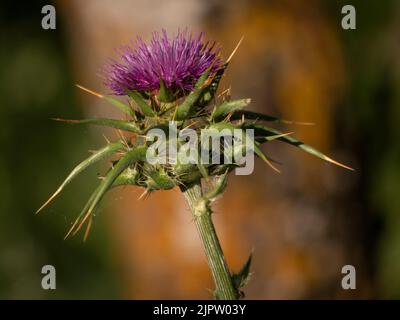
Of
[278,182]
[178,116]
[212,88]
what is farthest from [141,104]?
[278,182]

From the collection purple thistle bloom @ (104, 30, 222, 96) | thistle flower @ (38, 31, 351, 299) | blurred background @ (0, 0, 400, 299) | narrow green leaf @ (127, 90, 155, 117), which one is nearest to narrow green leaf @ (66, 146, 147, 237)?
thistle flower @ (38, 31, 351, 299)

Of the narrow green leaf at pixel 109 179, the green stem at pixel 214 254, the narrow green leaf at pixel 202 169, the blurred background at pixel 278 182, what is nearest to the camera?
the narrow green leaf at pixel 109 179

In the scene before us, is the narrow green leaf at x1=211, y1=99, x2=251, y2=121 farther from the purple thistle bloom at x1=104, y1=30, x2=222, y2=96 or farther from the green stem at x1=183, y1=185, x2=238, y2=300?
the green stem at x1=183, y1=185, x2=238, y2=300

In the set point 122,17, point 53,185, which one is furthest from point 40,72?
point 122,17

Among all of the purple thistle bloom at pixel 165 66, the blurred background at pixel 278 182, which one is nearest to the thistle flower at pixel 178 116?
the purple thistle bloom at pixel 165 66

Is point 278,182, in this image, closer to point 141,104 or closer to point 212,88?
point 212,88

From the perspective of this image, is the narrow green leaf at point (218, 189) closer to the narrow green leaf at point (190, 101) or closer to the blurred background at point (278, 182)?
the narrow green leaf at point (190, 101)

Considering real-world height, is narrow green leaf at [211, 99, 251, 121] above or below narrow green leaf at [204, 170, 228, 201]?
above

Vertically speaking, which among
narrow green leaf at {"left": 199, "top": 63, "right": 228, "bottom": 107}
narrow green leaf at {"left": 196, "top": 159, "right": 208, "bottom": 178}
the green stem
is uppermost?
narrow green leaf at {"left": 199, "top": 63, "right": 228, "bottom": 107}
